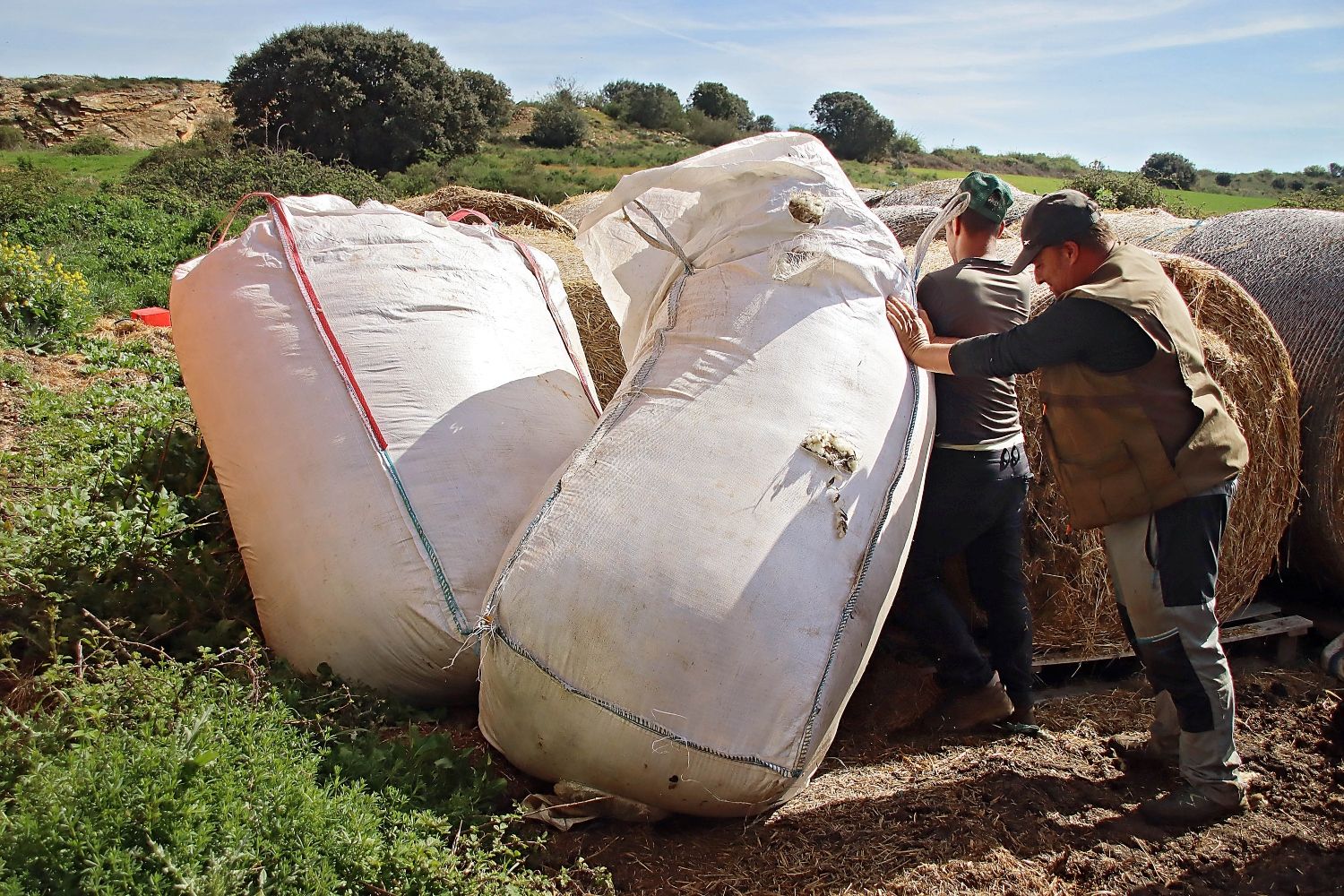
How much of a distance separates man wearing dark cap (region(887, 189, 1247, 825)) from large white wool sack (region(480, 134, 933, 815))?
437 millimetres

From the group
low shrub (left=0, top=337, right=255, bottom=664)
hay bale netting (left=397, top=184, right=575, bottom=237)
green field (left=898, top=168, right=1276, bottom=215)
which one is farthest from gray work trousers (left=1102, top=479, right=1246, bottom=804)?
green field (left=898, top=168, right=1276, bottom=215)

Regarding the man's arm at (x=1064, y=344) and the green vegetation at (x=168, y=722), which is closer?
the green vegetation at (x=168, y=722)

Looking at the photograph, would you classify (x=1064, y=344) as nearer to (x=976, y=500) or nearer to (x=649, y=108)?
(x=976, y=500)

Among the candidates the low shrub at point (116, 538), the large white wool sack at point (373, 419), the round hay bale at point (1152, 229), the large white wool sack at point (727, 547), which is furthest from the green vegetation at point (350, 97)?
the large white wool sack at point (727, 547)

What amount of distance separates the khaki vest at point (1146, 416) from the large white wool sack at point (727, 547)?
0.49m

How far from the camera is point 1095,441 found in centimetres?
304

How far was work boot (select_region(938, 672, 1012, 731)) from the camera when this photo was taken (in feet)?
11.5

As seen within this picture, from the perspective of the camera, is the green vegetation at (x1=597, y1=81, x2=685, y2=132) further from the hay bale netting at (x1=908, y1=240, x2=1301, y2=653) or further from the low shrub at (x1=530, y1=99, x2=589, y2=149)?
the hay bale netting at (x1=908, y1=240, x2=1301, y2=653)

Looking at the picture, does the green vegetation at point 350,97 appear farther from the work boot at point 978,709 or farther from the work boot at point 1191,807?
the work boot at point 1191,807

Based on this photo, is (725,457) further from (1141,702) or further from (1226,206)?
(1226,206)

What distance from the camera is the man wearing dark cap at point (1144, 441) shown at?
2.89m

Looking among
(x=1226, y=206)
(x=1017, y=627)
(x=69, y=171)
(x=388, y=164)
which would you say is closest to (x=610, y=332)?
(x=1017, y=627)

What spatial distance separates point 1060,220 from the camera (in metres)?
3.07

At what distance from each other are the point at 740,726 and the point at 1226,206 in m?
21.9
